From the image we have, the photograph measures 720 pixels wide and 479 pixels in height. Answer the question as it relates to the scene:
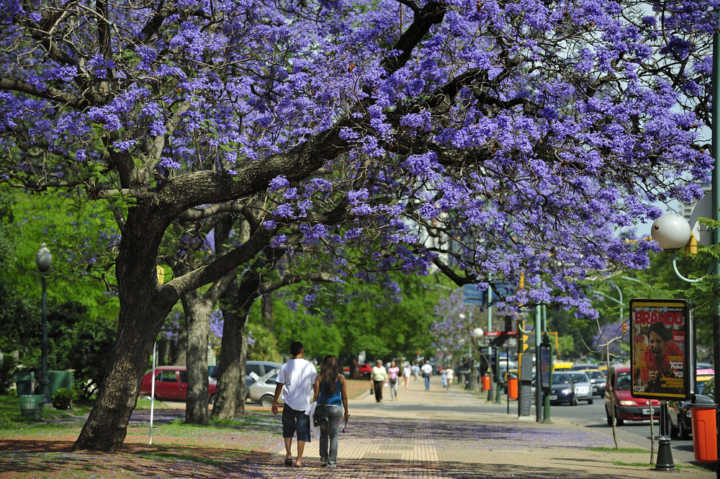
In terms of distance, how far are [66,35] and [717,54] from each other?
816cm

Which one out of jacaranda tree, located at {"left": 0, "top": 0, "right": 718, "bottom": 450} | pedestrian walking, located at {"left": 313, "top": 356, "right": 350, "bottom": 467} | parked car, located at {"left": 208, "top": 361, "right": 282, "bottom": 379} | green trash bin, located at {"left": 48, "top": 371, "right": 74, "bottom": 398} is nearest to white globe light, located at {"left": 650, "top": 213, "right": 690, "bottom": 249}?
jacaranda tree, located at {"left": 0, "top": 0, "right": 718, "bottom": 450}

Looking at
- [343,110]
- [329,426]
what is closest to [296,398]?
[329,426]

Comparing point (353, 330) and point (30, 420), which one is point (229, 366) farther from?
point (353, 330)

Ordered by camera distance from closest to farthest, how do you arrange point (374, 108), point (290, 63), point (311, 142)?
point (374, 108)
point (311, 142)
point (290, 63)

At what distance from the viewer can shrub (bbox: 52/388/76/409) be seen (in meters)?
27.0

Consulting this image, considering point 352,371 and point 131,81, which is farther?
point 352,371

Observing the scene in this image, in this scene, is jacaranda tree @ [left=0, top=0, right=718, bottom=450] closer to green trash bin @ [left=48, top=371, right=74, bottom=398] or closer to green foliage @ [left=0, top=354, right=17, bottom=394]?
green trash bin @ [left=48, top=371, right=74, bottom=398]

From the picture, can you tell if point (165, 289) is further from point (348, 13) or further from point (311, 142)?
point (348, 13)

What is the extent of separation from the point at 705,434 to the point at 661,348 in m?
1.76

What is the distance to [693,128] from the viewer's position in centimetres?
1249

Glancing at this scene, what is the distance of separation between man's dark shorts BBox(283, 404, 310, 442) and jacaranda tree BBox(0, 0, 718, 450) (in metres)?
2.26

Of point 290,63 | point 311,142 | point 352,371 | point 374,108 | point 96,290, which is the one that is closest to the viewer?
point 374,108

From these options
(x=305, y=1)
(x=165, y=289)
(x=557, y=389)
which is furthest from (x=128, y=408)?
(x=557, y=389)

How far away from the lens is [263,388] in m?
37.6
